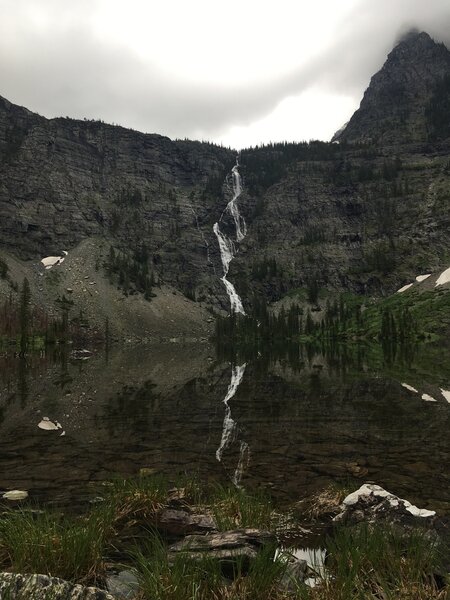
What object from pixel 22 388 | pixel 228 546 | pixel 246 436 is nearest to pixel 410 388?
pixel 246 436

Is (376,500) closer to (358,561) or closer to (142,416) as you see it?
(358,561)

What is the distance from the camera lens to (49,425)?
23594mm

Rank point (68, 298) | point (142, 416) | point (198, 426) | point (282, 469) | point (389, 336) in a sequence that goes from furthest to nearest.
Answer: point (68, 298) → point (389, 336) → point (142, 416) → point (198, 426) → point (282, 469)

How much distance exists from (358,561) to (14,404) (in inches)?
1183

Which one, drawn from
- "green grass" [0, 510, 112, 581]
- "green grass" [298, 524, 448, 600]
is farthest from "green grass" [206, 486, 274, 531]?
"green grass" [0, 510, 112, 581]

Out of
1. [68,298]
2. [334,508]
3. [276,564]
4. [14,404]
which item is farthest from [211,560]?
[68,298]

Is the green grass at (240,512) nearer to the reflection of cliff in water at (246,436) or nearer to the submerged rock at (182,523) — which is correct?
the submerged rock at (182,523)

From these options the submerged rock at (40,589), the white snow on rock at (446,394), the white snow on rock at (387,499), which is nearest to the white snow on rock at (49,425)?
the white snow on rock at (387,499)

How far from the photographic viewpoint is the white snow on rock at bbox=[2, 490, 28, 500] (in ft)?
38.8

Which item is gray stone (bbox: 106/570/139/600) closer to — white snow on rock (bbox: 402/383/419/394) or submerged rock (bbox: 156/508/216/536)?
submerged rock (bbox: 156/508/216/536)

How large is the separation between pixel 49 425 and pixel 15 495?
12.2m

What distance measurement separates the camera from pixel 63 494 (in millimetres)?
12461

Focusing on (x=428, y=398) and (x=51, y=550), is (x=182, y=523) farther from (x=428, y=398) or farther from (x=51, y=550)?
(x=428, y=398)

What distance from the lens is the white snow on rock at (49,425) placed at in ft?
74.9
